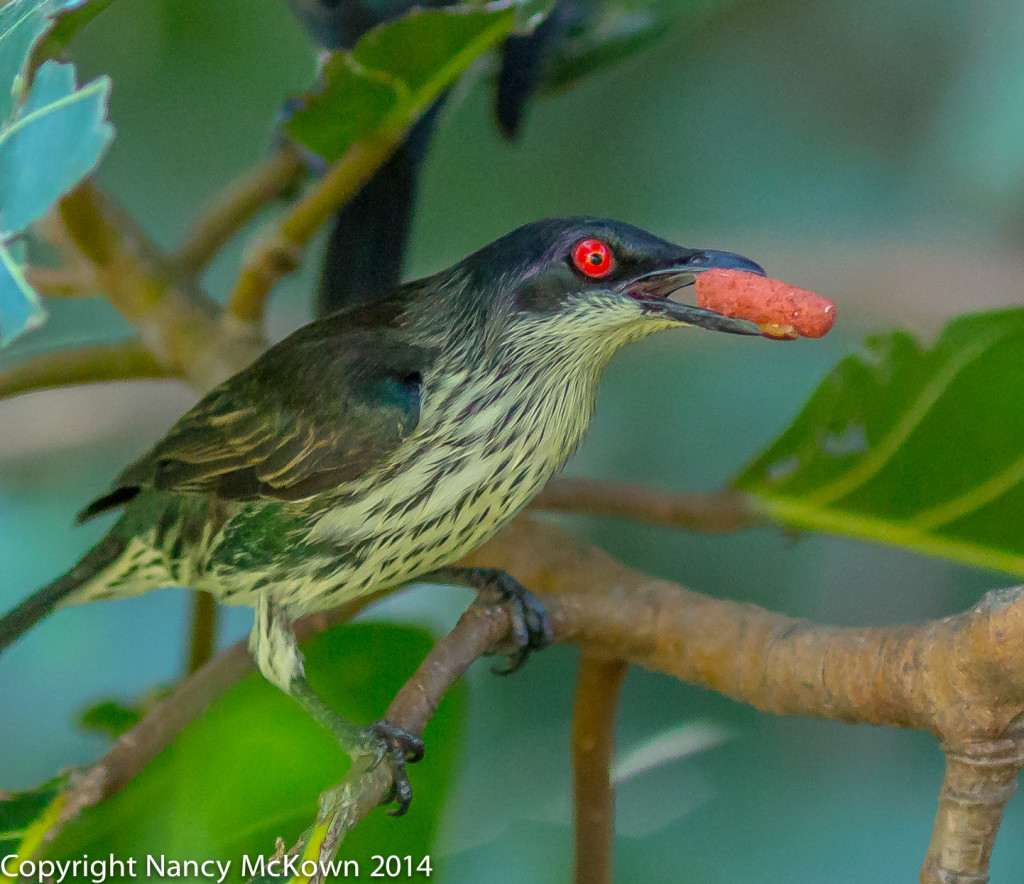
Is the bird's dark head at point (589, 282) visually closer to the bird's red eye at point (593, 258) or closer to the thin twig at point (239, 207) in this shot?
the bird's red eye at point (593, 258)

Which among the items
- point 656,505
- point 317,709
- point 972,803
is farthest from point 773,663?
point 317,709

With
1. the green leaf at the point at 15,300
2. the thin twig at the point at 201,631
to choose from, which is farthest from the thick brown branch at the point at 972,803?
the thin twig at the point at 201,631

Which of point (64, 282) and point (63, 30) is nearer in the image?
point (63, 30)

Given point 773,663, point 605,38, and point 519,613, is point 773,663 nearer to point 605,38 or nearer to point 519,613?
point 519,613

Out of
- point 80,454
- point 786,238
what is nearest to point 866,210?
point 786,238

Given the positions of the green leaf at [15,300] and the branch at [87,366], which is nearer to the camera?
the green leaf at [15,300]

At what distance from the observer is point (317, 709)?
2.64ft

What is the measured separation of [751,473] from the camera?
3.15ft

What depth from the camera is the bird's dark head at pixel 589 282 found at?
2.15 ft

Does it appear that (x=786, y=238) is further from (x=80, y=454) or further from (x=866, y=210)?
(x=80, y=454)

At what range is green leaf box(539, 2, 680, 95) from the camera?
100 centimetres

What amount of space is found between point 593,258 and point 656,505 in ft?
1.23

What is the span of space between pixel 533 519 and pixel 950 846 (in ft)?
1.64

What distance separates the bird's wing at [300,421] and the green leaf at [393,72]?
7.1 inches
